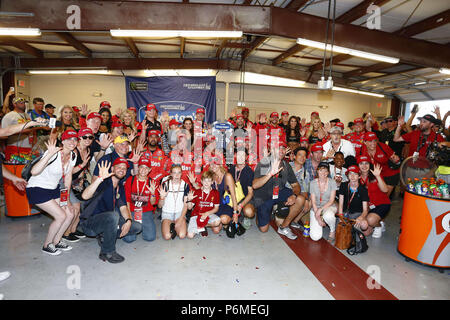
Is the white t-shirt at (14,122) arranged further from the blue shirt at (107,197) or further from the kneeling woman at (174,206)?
the kneeling woman at (174,206)

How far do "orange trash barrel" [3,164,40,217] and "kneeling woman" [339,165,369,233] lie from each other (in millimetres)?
5762

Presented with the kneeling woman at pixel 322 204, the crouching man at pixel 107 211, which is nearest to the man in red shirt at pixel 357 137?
the kneeling woman at pixel 322 204

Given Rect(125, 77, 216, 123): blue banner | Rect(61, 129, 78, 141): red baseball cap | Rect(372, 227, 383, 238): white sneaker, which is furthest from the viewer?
Rect(125, 77, 216, 123): blue banner

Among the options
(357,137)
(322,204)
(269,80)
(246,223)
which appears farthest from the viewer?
(269,80)

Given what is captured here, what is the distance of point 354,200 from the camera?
163 inches

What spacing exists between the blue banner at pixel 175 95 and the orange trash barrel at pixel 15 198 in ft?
19.7

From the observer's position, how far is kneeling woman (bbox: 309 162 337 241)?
13.4 feet

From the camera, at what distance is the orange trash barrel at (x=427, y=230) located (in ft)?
10.3

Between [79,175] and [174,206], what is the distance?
153cm

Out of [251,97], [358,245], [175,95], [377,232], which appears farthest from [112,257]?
[251,97]

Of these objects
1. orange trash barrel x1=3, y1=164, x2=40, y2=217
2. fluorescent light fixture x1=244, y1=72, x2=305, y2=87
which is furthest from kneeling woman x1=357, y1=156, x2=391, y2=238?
fluorescent light fixture x1=244, y1=72, x2=305, y2=87

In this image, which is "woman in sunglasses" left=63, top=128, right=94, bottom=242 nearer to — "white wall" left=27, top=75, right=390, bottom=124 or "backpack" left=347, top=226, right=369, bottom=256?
"backpack" left=347, top=226, right=369, bottom=256

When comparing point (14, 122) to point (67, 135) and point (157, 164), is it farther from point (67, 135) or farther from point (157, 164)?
point (157, 164)
